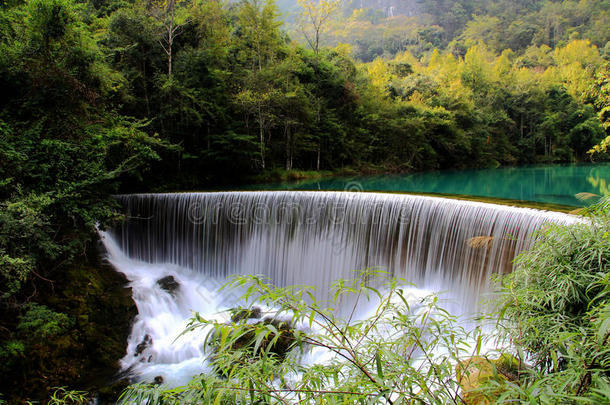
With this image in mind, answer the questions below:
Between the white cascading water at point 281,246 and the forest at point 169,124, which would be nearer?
the forest at point 169,124

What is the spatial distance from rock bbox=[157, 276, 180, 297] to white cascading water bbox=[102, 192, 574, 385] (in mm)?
52

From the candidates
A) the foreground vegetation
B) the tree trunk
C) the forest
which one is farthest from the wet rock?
the tree trunk

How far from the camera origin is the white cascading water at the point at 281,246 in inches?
226

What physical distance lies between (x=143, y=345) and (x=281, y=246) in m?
3.57

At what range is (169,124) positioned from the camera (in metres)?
12.4

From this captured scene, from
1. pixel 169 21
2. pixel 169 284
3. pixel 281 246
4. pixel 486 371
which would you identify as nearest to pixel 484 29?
pixel 169 21

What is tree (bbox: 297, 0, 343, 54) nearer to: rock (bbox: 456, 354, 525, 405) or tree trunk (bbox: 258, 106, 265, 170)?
tree trunk (bbox: 258, 106, 265, 170)

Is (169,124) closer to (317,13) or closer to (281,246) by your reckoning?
(281,246)

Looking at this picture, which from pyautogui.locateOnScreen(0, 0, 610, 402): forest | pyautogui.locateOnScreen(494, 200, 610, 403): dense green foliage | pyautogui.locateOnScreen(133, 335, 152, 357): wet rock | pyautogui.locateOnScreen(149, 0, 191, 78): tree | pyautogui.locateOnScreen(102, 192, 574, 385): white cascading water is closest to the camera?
pyautogui.locateOnScreen(494, 200, 610, 403): dense green foliage

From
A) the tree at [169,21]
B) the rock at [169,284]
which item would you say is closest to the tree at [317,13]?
the tree at [169,21]

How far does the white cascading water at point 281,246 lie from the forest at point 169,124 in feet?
2.71

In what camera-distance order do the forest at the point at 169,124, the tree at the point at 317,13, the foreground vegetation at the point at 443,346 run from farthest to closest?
the tree at the point at 317,13
the forest at the point at 169,124
the foreground vegetation at the point at 443,346

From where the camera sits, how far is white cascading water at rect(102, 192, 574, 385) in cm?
575

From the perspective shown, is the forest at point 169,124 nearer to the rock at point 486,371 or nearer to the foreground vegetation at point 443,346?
the foreground vegetation at point 443,346
